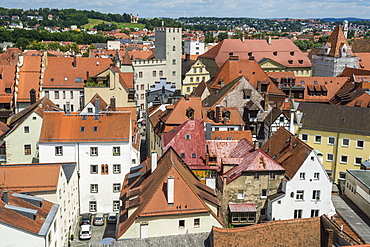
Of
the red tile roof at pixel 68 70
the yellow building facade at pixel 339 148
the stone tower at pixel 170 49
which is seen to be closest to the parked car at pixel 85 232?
the yellow building facade at pixel 339 148

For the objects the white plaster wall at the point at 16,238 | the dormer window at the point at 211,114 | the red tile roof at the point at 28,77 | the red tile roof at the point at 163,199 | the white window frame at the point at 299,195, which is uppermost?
the red tile roof at the point at 28,77

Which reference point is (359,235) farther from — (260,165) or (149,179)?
(149,179)

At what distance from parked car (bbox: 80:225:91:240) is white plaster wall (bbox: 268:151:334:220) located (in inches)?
671

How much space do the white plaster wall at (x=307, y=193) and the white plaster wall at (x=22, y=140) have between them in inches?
1032

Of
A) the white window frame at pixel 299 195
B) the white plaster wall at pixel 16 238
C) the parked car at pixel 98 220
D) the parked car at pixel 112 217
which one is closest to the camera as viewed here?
the white plaster wall at pixel 16 238

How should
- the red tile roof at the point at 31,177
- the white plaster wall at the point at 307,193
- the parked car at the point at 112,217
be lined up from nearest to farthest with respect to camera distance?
the red tile roof at the point at 31,177 → the white plaster wall at the point at 307,193 → the parked car at the point at 112,217

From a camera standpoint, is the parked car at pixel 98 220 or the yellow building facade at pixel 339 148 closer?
the parked car at pixel 98 220

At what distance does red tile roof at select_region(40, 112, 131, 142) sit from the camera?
46906 millimetres

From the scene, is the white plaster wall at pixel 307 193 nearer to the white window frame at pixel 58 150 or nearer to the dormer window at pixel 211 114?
the dormer window at pixel 211 114

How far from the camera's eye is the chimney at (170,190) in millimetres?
32656

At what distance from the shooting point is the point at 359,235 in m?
31.9

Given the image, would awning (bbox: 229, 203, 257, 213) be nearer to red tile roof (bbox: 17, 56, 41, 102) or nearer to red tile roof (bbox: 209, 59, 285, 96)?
red tile roof (bbox: 209, 59, 285, 96)

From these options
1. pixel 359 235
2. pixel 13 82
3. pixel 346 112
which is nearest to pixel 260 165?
pixel 359 235

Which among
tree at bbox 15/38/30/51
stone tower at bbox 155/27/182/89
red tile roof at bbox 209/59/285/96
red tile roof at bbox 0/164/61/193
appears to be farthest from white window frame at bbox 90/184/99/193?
tree at bbox 15/38/30/51
